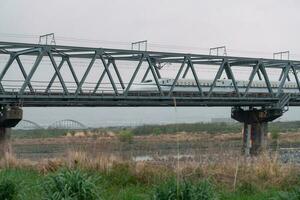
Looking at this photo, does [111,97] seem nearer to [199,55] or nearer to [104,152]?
[199,55]

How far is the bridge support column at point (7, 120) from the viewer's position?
40562 mm

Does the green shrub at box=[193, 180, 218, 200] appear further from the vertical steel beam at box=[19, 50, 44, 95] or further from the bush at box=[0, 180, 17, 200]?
the vertical steel beam at box=[19, 50, 44, 95]

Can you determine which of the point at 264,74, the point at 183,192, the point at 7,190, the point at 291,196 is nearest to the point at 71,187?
the point at 7,190

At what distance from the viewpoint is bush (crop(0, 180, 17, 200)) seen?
32.7ft

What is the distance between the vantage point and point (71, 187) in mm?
9539

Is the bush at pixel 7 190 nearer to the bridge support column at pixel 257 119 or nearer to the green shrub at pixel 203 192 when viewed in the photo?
the green shrub at pixel 203 192

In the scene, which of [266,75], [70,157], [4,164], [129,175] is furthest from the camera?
[266,75]

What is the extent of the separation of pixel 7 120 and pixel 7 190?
104ft

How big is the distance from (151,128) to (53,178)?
96.8 metres

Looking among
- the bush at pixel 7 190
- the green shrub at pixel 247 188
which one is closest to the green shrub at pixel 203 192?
the green shrub at pixel 247 188

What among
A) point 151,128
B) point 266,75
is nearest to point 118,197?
point 266,75

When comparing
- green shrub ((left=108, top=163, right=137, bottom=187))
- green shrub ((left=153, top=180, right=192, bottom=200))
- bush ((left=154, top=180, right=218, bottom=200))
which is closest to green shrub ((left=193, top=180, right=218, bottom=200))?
bush ((left=154, top=180, right=218, bottom=200))

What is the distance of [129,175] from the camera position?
13.8 m

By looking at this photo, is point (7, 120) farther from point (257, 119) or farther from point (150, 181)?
point (257, 119)
